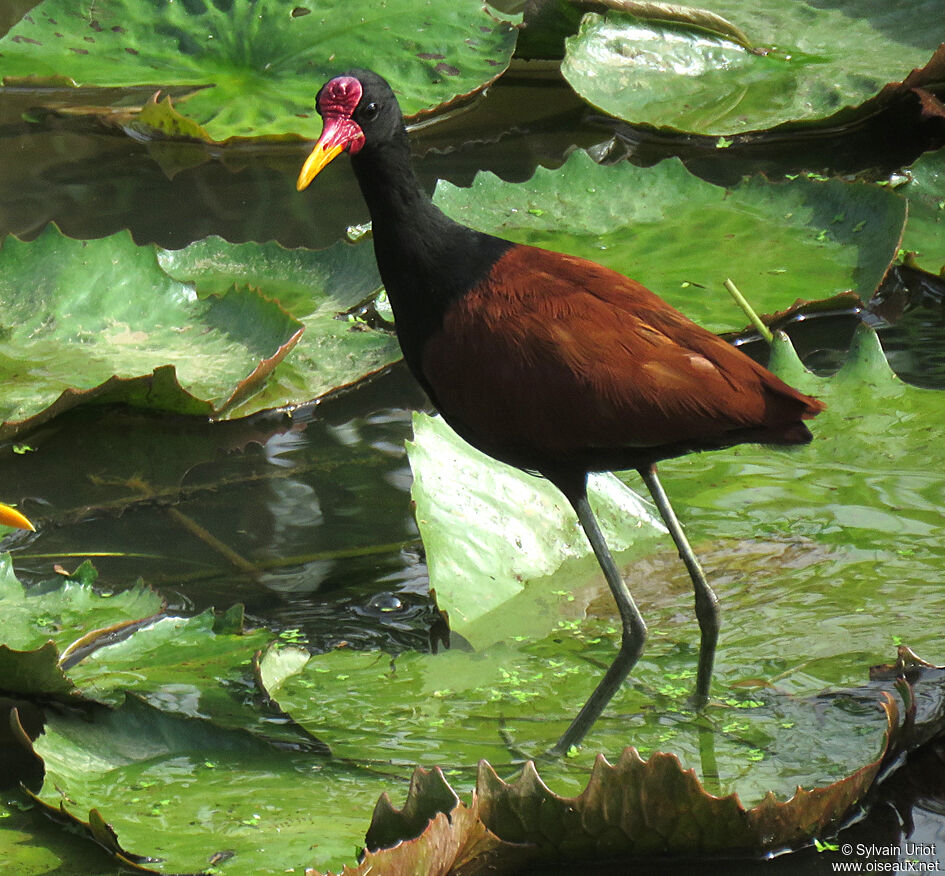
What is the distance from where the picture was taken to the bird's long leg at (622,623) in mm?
1926

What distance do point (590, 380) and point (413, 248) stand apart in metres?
0.39

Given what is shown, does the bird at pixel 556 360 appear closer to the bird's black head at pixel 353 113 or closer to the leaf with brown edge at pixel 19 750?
the bird's black head at pixel 353 113

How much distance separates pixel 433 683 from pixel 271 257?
1.60 m

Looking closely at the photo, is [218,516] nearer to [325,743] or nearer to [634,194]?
[325,743]

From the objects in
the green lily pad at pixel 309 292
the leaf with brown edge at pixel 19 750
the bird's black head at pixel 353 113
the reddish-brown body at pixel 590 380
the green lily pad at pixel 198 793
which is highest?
the bird's black head at pixel 353 113

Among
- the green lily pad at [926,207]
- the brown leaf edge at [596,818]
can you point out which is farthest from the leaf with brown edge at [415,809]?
the green lily pad at [926,207]

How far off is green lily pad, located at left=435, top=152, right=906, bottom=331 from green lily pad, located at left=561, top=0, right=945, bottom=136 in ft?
2.00

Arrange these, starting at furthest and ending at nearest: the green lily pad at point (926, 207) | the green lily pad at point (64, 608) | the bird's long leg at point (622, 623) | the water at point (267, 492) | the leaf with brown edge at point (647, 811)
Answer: the green lily pad at point (926, 207) < the water at point (267, 492) < the green lily pad at point (64, 608) < the bird's long leg at point (622, 623) < the leaf with brown edge at point (647, 811)

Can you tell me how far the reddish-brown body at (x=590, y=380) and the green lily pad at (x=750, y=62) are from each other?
2072mm

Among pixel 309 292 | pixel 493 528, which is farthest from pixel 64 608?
pixel 309 292

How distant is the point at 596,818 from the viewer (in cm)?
160

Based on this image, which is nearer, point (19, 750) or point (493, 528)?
point (19, 750)

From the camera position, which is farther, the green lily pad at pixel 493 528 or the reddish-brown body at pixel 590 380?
the green lily pad at pixel 493 528

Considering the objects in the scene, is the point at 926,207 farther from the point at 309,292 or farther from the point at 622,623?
the point at 622,623
